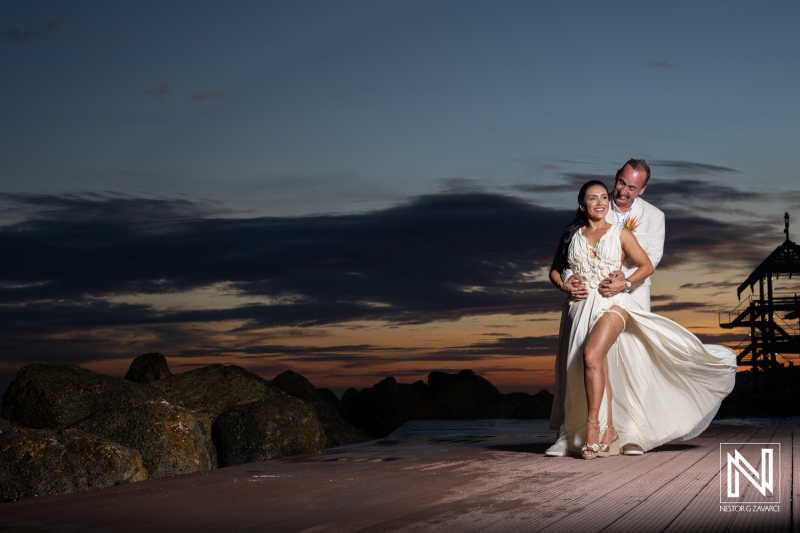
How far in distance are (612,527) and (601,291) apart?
3.87 metres

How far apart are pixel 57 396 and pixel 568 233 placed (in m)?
5.91

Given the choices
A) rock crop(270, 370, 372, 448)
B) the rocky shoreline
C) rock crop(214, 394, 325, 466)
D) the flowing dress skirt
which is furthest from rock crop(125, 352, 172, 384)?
the flowing dress skirt

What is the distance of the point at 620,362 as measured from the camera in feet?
27.5

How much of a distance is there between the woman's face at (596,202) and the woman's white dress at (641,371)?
0.17m

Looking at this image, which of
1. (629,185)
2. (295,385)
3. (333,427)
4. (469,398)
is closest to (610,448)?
(629,185)

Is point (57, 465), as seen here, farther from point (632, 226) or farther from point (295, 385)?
point (295, 385)

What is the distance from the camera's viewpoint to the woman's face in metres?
8.00

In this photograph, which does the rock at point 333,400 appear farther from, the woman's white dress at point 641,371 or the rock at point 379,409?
the woman's white dress at point 641,371

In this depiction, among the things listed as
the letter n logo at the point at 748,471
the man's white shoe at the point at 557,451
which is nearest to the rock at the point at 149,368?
A: the man's white shoe at the point at 557,451

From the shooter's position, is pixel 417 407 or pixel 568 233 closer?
pixel 568 233

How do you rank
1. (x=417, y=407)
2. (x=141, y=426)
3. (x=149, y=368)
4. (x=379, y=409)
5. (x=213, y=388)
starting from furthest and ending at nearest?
(x=379, y=409), (x=417, y=407), (x=149, y=368), (x=213, y=388), (x=141, y=426)

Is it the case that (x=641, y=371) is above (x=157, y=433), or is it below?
above

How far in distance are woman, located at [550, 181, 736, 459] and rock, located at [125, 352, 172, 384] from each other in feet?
23.8

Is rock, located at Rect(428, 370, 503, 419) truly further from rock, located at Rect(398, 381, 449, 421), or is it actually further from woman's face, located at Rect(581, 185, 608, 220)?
woman's face, located at Rect(581, 185, 608, 220)
